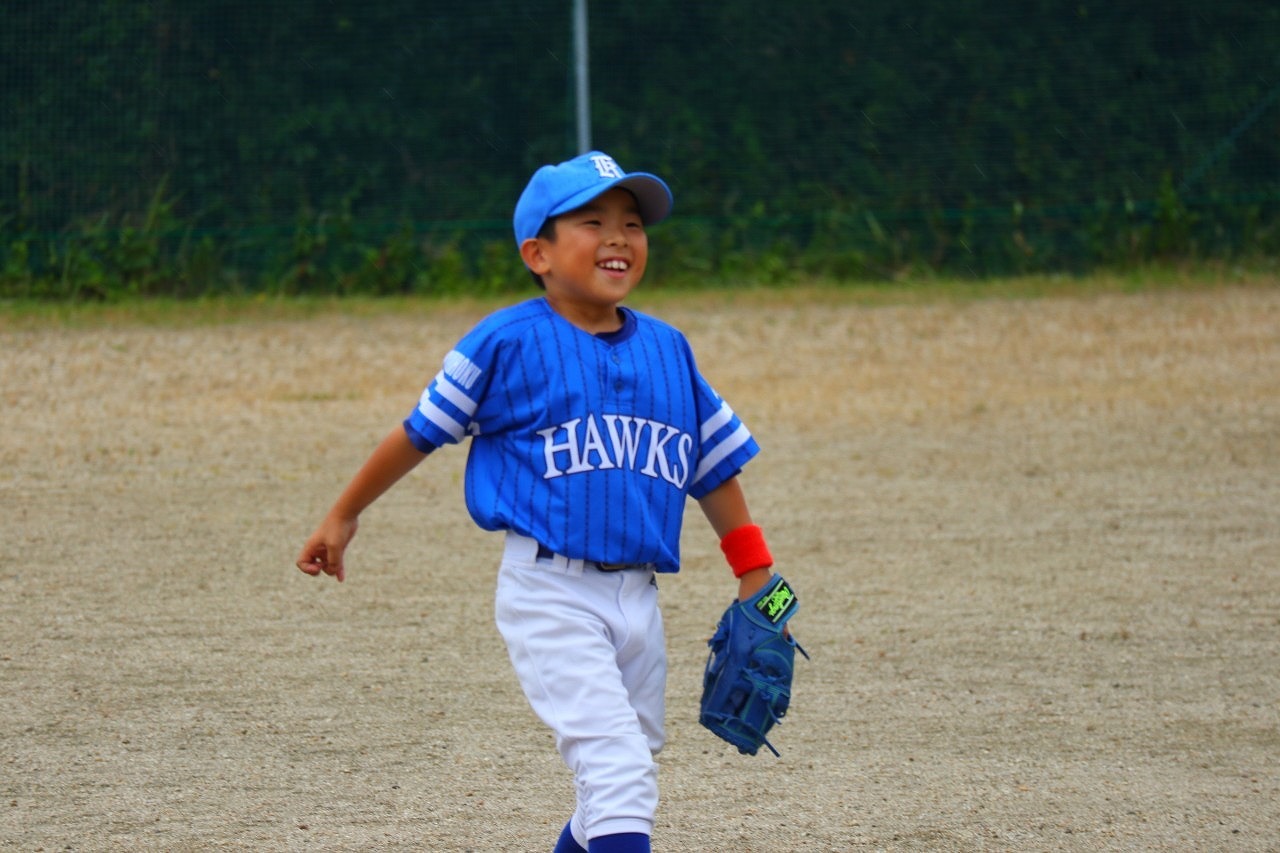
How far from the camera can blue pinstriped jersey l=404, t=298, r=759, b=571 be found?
2742 mm

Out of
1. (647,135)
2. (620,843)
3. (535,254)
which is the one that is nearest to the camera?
(620,843)

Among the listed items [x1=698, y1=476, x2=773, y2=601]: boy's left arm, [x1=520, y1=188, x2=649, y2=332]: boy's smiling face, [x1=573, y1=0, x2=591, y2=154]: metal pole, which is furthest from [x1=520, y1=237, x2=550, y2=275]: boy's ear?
[x1=573, y1=0, x2=591, y2=154]: metal pole

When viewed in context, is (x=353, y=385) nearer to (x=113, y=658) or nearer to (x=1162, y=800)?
(x=113, y=658)

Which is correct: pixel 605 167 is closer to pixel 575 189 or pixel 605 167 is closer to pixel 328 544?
pixel 575 189

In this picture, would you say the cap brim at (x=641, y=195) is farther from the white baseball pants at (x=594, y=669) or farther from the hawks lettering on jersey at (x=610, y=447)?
the white baseball pants at (x=594, y=669)

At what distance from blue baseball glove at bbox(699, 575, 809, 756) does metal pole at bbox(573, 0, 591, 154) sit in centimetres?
949

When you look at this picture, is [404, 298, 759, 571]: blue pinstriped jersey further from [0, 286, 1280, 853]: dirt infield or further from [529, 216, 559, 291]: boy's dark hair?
[0, 286, 1280, 853]: dirt infield

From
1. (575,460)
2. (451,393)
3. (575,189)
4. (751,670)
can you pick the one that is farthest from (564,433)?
(751,670)

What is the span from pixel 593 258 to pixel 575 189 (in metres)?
0.12

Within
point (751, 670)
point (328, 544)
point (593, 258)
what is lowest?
point (751, 670)

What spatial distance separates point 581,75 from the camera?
40.3 ft

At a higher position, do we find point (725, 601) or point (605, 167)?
point (605, 167)

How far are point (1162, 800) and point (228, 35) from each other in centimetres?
1058

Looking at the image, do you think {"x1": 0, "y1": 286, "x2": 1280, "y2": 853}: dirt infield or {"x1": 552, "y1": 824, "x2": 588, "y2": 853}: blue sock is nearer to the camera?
{"x1": 552, "y1": 824, "x2": 588, "y2": 853}: blue sock
